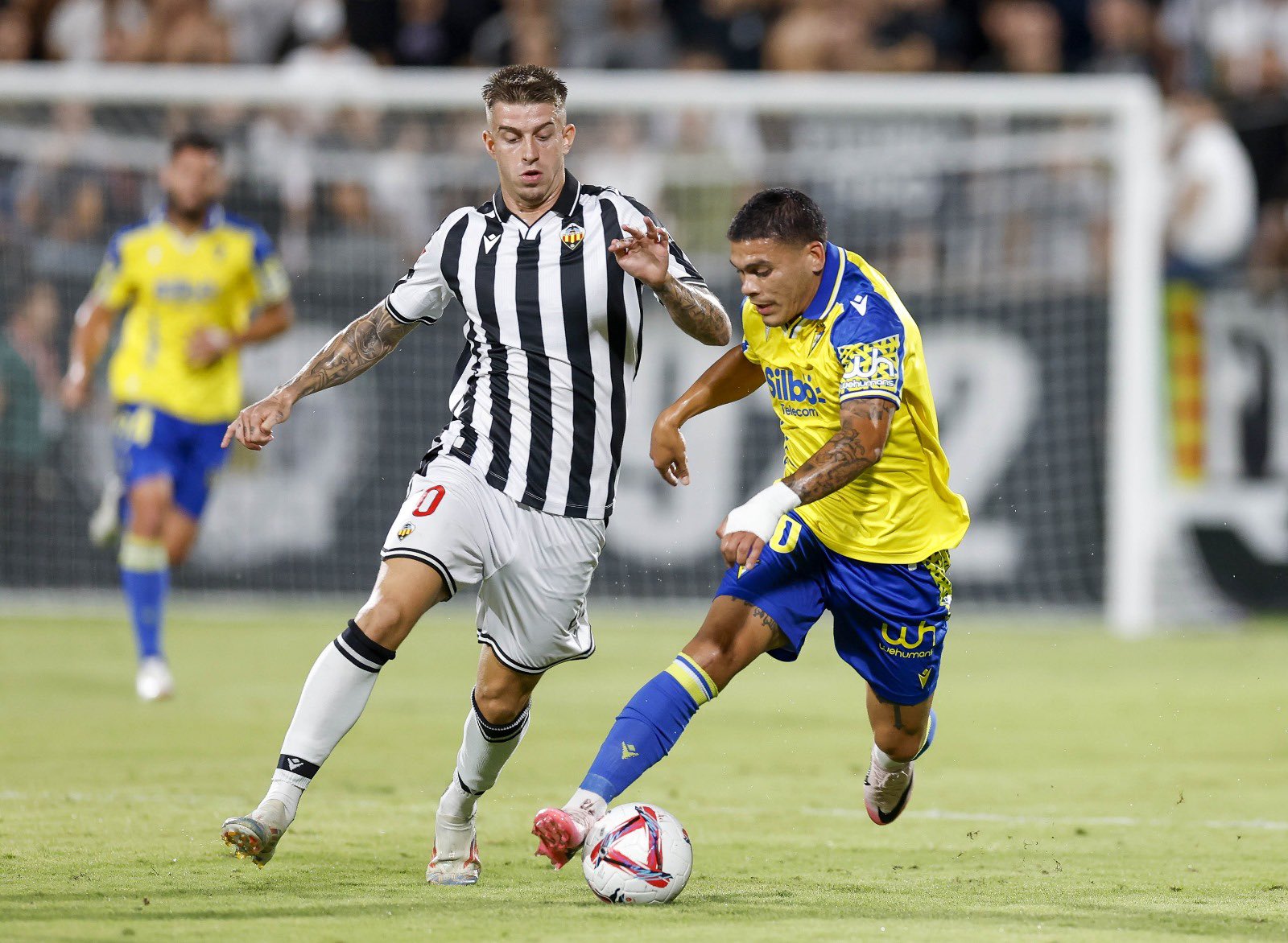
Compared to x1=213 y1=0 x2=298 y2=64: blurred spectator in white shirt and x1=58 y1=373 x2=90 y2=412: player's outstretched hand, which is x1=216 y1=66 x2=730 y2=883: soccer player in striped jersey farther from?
x1=213 y1=0 x2=298 y2=64: blurred spectator in white shirt

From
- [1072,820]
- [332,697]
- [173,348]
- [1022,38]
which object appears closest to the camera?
[332,697]

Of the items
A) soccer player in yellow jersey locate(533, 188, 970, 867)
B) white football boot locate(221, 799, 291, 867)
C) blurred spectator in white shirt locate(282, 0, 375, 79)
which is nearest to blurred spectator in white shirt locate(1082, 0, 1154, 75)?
blurred spectator in white shirt locate(282, 0, 375, 79)

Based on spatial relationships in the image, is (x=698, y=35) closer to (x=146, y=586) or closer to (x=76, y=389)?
(x=76, y=389)

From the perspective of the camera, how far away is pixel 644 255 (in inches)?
209

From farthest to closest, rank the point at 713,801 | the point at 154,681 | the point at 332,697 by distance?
the point at 154,681, the point at 713,801, the point at 332,697

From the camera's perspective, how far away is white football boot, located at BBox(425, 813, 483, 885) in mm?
5307

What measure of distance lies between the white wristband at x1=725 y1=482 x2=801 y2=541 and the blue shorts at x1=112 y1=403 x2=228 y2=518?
580cm

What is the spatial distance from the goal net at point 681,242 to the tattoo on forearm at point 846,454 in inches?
323

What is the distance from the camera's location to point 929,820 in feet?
21.8

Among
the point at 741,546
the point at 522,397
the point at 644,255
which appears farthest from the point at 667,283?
the point at 741,546

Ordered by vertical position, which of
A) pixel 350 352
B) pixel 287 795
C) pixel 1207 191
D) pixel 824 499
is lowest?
pixel 287 795

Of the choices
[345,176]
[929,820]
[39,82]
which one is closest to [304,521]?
[345,176]

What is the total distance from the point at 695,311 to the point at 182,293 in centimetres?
567

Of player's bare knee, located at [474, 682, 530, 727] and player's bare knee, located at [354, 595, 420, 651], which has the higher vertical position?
player's bare knee, located at [354, 595, 420, 651]
